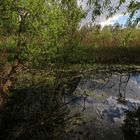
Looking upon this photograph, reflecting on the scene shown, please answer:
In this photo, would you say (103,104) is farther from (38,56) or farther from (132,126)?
(38,56)

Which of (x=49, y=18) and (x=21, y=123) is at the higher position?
(x=49, y=18)

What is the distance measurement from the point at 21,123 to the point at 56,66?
2.01 m

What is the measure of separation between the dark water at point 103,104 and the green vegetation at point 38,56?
47 centimetres

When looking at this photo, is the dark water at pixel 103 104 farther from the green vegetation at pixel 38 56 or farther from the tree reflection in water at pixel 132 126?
the green vegetation at pixel 38 56

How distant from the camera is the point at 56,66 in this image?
36.4 feet

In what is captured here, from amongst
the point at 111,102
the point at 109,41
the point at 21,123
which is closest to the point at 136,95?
the point at 111,102

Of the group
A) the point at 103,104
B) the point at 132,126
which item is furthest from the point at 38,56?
the point at 132,126

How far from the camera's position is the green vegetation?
9883mm

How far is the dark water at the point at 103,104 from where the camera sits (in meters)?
9.87

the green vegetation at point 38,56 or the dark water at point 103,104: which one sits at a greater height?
the green vegetation at point 38,56

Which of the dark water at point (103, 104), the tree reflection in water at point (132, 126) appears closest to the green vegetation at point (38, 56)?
the dark water at point (103, 104)

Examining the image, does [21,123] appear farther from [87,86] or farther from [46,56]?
[87,86]

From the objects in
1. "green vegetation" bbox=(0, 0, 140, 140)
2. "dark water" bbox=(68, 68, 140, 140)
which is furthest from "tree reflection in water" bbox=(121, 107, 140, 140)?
"green vegetation" bbox=(0, 0, 140, 140)

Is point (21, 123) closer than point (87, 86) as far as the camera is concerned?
Yes
